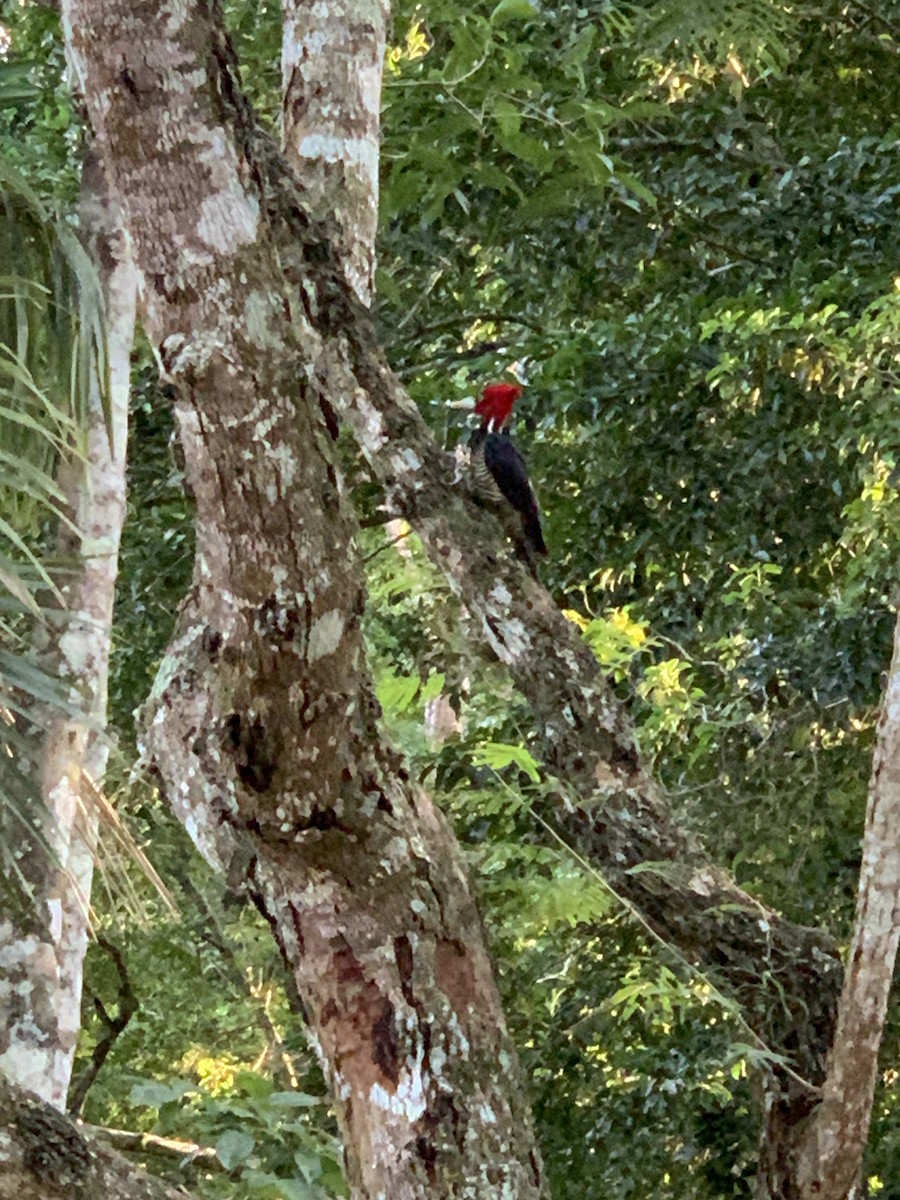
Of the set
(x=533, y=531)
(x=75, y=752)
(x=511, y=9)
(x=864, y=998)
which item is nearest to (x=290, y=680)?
(x=864, y=998)

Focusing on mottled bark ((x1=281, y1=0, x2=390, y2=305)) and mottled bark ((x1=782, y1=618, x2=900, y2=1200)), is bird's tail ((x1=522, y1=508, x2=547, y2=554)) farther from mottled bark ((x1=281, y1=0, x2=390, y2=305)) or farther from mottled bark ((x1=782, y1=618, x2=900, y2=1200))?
mottled bark ((x1=782, y1=618, x2=900, y2=1200))

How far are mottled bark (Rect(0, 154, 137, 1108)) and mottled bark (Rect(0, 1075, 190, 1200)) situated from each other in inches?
27.4

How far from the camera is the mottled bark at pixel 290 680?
135 cm

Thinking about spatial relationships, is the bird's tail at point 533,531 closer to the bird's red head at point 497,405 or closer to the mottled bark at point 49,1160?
the bird's red head at point 497,405

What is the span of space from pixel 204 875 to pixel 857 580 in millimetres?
2318

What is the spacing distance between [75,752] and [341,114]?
43.0 inches

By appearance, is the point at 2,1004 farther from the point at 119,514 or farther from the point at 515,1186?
the point at 515,1186

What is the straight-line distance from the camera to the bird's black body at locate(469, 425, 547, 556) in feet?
7.45

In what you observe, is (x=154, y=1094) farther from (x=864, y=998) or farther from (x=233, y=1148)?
(x=864, y=998)

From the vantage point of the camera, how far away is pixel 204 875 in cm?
427

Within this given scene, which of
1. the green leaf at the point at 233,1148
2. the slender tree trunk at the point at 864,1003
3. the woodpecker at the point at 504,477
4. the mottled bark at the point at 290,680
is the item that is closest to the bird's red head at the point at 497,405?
the woodpecker at the point at 504,477

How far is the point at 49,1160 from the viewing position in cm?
125

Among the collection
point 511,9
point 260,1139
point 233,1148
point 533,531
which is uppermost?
point 511,9

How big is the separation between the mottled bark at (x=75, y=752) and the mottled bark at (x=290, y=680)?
25.0 inches
